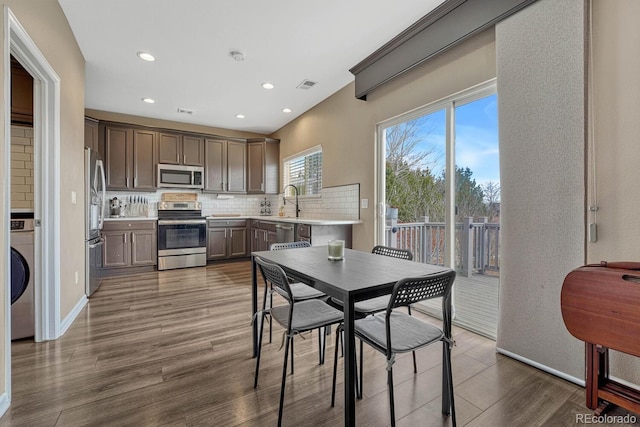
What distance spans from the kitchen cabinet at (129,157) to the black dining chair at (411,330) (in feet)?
16.7

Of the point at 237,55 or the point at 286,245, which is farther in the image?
the point at 237,55

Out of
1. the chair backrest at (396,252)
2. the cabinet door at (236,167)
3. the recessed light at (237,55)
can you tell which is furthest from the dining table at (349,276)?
the cabinet door at (236,167)

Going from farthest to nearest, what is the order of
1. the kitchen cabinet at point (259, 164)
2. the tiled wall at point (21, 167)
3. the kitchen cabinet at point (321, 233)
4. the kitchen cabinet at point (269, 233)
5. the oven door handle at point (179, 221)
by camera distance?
1. the kitchen cabinet at point (259, 164)
2. the oven door handle at point (179, 221)
3. the kitchen cabinet at point (269, 233)
4. the kitchen cabinet at point (321, 233)
5. the tiled wall at point (21, 167)

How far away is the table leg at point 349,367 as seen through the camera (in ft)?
3.97

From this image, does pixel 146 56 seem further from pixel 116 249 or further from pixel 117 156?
pixel 116 249

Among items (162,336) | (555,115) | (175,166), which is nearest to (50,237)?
(162,336)

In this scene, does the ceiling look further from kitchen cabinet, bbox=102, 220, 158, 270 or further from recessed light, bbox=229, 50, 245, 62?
kitchen cabinet, bbox=102, 220, 158, 270

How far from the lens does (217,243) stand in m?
5.56

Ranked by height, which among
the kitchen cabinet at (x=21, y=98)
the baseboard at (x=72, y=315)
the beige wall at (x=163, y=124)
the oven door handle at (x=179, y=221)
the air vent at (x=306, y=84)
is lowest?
the baseboard at (x=72, y=315)

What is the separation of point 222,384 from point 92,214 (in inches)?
113

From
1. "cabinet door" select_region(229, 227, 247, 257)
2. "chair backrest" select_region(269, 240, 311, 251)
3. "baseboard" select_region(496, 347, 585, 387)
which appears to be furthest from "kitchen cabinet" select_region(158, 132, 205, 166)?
"baseboard" select_region(496, 347, 585, 387)

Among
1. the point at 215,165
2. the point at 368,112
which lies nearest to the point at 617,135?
the point at 368,112

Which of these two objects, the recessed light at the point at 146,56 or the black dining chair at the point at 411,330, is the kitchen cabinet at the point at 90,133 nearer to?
the recessed light at the point at 146,56

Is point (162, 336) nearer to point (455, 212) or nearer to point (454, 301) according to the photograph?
point (454, 301)
